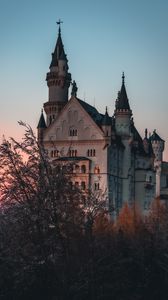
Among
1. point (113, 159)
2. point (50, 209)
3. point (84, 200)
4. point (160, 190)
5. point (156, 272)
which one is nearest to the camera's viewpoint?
point (50, 209)

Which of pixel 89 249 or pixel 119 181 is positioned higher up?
pixel 119 181

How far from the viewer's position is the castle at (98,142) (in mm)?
115438

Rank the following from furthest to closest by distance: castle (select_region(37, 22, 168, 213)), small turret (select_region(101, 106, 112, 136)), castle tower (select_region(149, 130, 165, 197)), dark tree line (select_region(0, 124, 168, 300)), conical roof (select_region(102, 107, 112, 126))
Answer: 1. castle tower (select_region(149, 130, 165, 197))
2. conical roof (select_region(102, 107, 112, 126))
3. small turret (select_region(101, 106, 112, 136))
4. castle (select_region(37, 22, 168, 213))
5. dark tree line (select_region(0, 124, 168, 300))

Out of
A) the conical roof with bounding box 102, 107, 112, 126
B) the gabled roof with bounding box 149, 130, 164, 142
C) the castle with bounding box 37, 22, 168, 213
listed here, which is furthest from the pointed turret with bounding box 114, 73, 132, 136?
the gabled roof with bounding box 149, 130, 164, 142

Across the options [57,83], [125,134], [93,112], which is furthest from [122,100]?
[57,83]

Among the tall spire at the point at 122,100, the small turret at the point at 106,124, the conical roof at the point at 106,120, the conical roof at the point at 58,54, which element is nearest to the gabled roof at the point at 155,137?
the tall spire at the point at 122,100

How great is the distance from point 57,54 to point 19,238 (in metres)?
90.4

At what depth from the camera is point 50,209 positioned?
4062 cm

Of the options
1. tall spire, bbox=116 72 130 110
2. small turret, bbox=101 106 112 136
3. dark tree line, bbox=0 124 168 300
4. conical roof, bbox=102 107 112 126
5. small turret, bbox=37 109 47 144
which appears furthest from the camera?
tall spire, bbox=116 72 130 110

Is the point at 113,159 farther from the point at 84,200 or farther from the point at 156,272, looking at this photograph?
the point at 84,200

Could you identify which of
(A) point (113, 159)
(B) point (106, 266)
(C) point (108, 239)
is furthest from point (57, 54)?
(B) point (106, 266)

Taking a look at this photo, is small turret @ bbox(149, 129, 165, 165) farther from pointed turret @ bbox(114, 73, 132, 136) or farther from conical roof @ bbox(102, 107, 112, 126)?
conical roof @ bbox(102, 107, 112, 126)

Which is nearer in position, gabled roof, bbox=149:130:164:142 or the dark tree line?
the dark tree line

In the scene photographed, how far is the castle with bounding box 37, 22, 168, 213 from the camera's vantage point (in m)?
115
